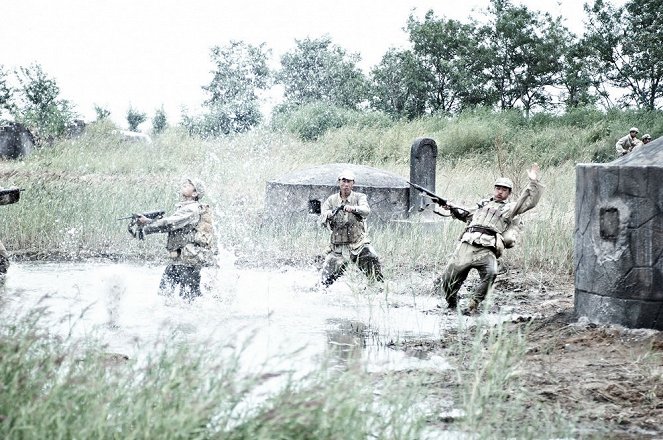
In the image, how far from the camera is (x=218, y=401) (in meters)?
3.46

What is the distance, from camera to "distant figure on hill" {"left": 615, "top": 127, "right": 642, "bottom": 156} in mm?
21422

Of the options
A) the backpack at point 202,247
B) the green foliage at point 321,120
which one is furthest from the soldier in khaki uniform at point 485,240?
the green foliage at point 321,120

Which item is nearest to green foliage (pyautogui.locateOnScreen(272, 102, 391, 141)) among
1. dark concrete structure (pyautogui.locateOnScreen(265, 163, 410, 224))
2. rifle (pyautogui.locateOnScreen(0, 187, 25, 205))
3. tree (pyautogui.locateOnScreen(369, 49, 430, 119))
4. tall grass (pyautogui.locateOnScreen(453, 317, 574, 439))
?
tree (pyautogui.locateOnScreen(369, 49, 430, 119))

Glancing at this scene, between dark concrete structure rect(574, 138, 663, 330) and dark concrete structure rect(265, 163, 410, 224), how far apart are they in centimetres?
729

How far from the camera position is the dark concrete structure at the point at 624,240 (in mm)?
7480

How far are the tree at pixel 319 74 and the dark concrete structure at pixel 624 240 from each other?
34.9 metres

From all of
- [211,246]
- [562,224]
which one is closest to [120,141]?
[562,224]

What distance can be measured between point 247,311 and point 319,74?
118ft

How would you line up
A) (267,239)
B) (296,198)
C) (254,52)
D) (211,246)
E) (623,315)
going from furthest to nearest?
(254,52) < (296,198) < (267,239) < (211,246) < (623,315)

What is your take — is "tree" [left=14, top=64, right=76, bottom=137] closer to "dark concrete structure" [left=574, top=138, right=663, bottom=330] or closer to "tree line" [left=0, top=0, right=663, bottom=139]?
"tree line" [left=0, top=0, right=663, bottom=139]

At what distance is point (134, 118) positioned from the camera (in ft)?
155

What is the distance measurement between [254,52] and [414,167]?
89.7 ft

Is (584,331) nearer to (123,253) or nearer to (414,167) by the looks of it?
(123,253)

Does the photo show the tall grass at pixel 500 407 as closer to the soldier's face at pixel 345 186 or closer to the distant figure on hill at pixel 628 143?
the soldier's face at pixel 345 186
